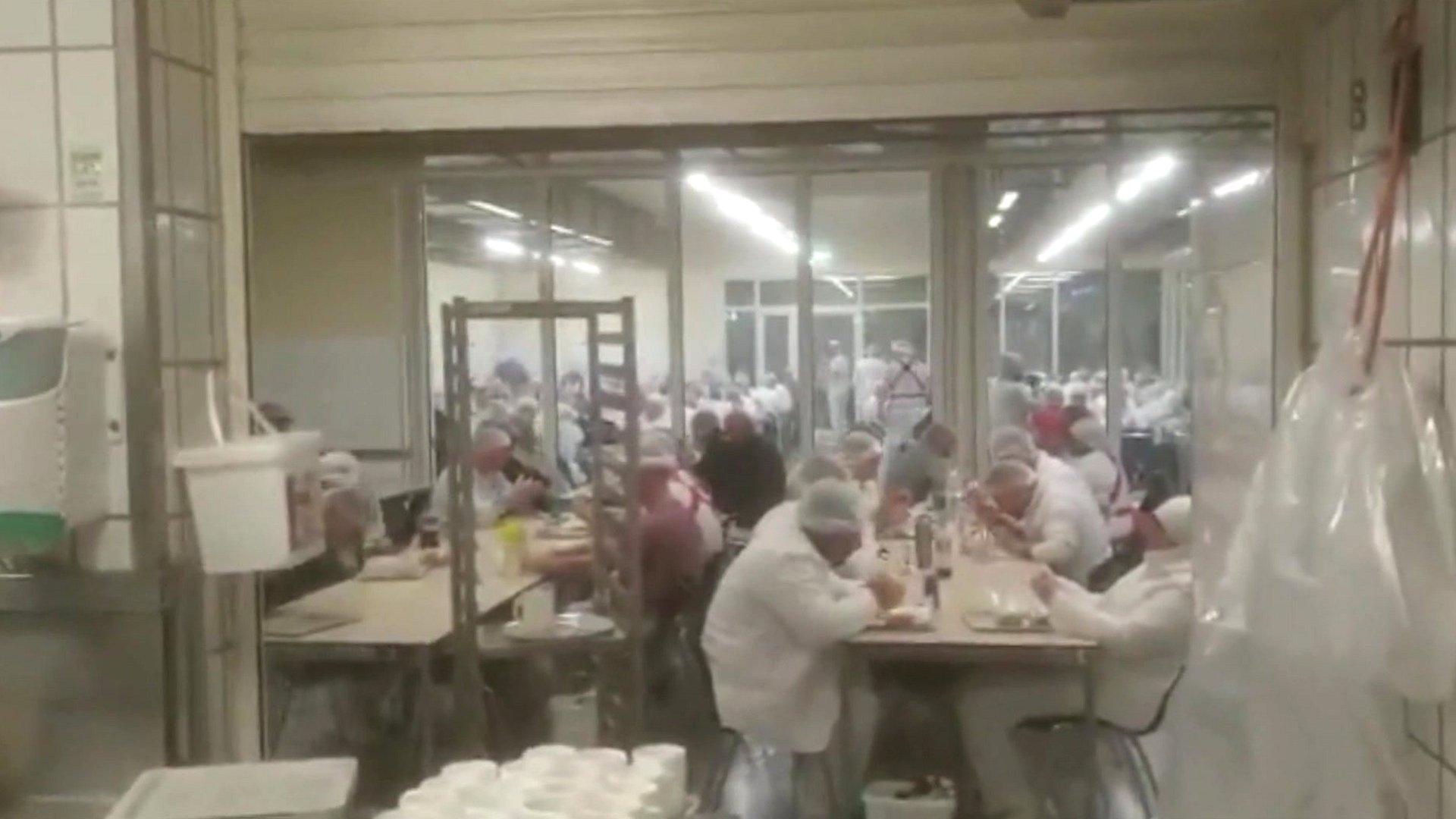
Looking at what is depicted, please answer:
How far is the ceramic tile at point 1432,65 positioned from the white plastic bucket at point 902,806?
1.61 m

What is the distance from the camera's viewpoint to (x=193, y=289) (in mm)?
1830

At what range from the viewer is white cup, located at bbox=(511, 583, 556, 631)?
87.2 inches

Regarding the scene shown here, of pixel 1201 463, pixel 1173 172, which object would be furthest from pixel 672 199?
pixel 1201 463

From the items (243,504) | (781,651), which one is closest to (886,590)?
(781,651)

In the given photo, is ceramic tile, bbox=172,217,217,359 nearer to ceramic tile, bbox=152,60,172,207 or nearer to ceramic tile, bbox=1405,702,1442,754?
ceramic tile, bbox=152,60,172,207

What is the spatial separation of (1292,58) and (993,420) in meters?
0.79

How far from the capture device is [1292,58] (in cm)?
172

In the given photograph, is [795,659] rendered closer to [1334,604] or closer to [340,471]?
[340,471]

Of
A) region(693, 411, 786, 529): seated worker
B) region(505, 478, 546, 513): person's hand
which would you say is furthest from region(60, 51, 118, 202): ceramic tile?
region(693, 411, 786, 529): seated worker

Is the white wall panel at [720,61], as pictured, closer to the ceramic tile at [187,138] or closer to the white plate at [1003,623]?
the ceramic tile at [187,138]

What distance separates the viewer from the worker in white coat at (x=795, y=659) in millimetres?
2525

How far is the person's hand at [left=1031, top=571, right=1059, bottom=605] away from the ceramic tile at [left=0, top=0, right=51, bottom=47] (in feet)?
5.48

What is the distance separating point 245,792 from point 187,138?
82 cm

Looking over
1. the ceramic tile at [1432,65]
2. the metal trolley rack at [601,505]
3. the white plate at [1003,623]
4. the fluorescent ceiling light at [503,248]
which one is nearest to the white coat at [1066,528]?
the white plate at [1003,623]
